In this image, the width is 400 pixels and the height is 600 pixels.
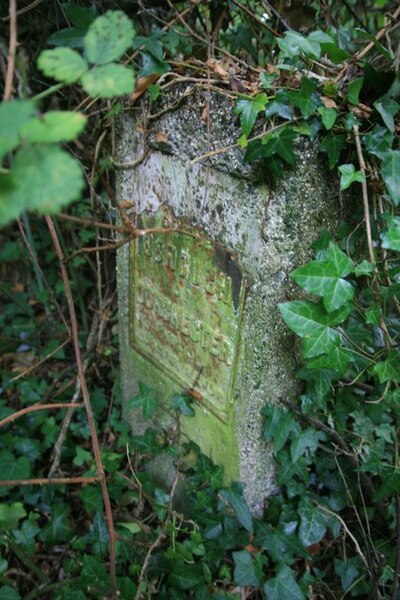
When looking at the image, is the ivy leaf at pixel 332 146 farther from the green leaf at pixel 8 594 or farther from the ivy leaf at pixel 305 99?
the green leaf at pixel 8 594

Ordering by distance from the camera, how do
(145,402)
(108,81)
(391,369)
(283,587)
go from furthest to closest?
(145,402), (283,587), (391,369), (108,81)

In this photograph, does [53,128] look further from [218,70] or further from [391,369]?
[391,369]

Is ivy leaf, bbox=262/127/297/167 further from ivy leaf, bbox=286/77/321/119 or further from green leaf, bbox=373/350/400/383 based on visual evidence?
green leaf, bbox=373/350/400/383

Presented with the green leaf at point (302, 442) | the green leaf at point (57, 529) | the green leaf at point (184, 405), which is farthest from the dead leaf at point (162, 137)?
the green leaf at point (57, 529)

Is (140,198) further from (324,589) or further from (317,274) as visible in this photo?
(324,589)

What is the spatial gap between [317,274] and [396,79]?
0.46 metres

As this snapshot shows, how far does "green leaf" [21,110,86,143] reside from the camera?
678mm

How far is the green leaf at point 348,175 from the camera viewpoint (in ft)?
3.98

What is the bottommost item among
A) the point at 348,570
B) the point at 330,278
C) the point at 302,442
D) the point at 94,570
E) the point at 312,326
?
the point at 348,570

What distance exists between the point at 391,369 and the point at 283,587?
741mm

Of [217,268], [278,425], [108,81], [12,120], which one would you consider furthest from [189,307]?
[12,120]

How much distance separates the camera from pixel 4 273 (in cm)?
304

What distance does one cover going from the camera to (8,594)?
155 centimetres

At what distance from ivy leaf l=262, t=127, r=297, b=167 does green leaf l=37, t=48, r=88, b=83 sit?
0.52 metres
